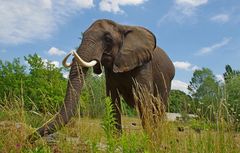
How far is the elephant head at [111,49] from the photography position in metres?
7.20

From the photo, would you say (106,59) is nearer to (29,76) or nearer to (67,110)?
(67,110)

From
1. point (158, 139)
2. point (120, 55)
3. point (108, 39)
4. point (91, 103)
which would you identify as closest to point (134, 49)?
point (120, 55)

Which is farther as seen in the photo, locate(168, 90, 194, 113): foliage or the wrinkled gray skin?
the wrinkled gray skin

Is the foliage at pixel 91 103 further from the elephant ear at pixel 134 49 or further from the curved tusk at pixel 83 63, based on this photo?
the elephant ear at pixel 134 49

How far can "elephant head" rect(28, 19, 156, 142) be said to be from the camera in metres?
7.20

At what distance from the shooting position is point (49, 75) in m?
24.1

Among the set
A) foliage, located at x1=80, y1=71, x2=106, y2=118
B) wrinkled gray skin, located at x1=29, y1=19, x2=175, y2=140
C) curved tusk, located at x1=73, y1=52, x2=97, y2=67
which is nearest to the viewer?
foliage, located at x1=80, y1=71, x2=106, y2=118

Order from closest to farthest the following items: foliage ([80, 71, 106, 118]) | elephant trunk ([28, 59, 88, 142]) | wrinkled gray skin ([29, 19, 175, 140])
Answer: elephant trunk ([28, 59, 88, 142]) < foliage ([80, 71, 106, 118]) < wrinkled gray skin ([29, 19, 175, 140])

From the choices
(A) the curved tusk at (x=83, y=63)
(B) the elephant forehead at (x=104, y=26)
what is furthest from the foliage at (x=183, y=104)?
(B) the elephant forehead at (x=104, y=26)

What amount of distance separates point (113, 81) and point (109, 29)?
3.08ft

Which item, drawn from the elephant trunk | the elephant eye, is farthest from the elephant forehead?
the elephant trunk

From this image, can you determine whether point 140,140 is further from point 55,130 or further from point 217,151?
point 55,130

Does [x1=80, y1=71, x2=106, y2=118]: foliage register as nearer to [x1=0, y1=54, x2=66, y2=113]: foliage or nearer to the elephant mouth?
the elephant mouth

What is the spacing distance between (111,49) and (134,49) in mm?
491
